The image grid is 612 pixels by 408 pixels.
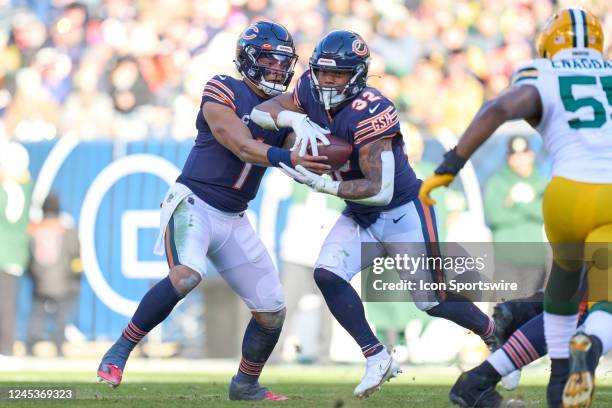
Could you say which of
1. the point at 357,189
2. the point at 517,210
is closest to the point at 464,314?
the point at 357,189

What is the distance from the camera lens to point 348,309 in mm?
5816

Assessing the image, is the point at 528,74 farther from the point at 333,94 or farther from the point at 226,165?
the point at 226,165

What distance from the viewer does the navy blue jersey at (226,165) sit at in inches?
245

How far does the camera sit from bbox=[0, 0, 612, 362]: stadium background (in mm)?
9422

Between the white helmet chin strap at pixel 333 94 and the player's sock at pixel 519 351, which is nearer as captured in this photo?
the player's sock at pixel 519 351

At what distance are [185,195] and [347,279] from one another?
1.07 meters

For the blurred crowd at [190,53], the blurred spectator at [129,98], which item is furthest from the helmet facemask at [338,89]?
the blurred spectator at [129,98]

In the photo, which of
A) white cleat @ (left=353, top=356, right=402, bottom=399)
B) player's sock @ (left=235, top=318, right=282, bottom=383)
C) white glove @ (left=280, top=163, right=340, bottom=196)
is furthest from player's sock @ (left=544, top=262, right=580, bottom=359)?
player's sock @ (left=235, top=318, right=282, bottom=383)

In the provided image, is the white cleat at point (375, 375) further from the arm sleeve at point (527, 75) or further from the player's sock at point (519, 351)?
the arm sleeve at point (527, 75)

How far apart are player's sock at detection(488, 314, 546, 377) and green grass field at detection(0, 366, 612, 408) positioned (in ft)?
1.92

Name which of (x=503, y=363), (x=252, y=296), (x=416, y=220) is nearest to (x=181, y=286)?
(x=252, y=296)

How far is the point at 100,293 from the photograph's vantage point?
973 cm

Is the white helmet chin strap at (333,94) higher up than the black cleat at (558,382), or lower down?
higher up

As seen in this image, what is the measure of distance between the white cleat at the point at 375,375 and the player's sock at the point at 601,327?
1.37 m
